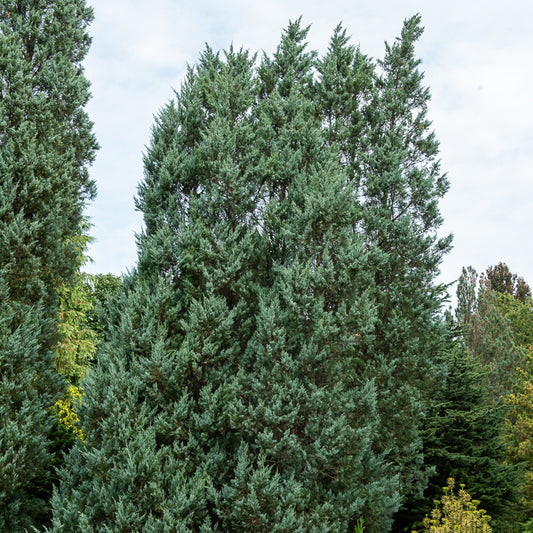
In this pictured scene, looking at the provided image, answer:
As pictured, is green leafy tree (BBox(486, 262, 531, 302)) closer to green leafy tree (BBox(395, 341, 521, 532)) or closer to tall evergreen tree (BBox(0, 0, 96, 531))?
green leafy tree (BBox(395, 341, 521, 532))

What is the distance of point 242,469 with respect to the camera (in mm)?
6691

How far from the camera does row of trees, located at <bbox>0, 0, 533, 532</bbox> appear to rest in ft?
22.9

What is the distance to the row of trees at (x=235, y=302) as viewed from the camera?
22.9 ft

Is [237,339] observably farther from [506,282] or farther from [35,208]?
[506,282]

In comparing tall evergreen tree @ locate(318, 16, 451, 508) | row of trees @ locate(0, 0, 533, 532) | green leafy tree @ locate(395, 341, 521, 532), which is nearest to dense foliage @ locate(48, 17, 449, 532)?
row of trees @ locate(0, 0, 533, 532)

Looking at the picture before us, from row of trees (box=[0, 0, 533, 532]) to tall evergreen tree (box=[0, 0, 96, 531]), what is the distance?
0.15 feet

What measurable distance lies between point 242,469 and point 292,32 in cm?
806

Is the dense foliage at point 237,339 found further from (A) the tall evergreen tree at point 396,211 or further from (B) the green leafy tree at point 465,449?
(B) the green leafy tree at point 465,449

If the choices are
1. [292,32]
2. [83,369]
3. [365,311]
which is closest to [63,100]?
[292,32]

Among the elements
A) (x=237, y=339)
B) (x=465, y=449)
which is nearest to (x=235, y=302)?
(x=237, y=339)

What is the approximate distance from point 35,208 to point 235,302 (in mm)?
5282

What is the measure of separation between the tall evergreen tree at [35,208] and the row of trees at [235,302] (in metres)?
0.05

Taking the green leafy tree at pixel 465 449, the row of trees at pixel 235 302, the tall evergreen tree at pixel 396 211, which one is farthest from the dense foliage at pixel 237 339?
the green leafy tree at pixel 465 449

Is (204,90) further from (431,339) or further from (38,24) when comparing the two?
(431,339)
